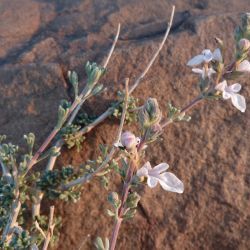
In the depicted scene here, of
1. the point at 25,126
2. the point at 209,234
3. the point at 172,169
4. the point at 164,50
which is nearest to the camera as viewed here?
the point at 209,234

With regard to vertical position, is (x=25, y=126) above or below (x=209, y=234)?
above

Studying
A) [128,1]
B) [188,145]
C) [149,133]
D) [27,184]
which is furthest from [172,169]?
[128,1]

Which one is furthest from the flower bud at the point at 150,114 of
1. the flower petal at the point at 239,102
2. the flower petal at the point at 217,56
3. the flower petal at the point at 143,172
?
the flower petal at the point at 217,56

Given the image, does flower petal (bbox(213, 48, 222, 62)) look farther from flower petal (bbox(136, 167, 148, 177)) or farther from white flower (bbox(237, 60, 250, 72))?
flower petal (bbox(136, 167, 148, 177))

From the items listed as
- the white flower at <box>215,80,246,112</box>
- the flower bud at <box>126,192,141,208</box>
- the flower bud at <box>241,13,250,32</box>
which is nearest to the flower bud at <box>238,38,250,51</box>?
the flower bud at <box>241,13,250,32</box>

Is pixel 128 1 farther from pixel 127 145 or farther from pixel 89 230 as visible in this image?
pixel 127 145

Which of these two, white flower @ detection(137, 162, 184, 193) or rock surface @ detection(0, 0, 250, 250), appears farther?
rock surface @ detection(0, 0, 250, 250)
